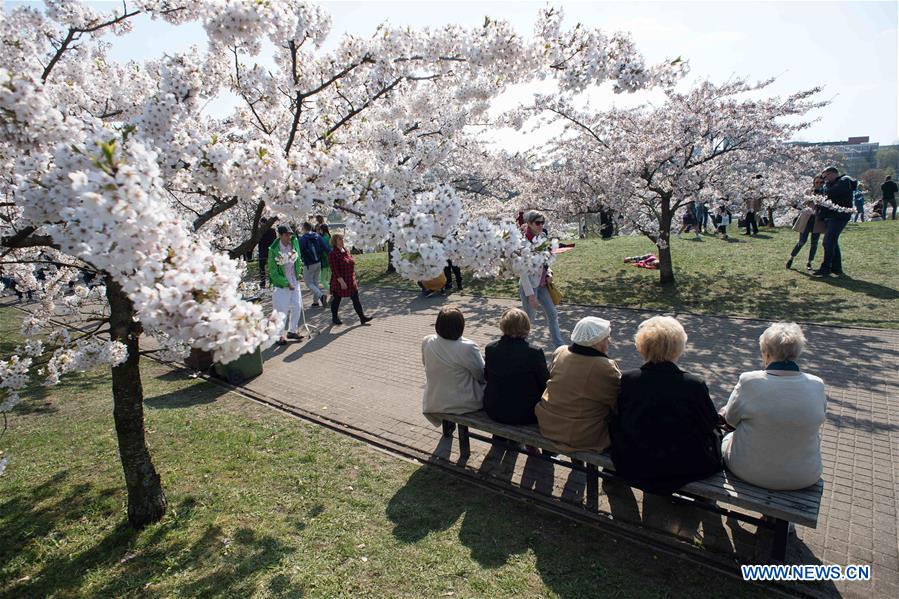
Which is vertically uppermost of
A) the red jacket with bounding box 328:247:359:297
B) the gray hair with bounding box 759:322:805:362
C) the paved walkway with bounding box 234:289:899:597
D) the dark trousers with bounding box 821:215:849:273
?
the red jacket with bounding box 328:247:359:297

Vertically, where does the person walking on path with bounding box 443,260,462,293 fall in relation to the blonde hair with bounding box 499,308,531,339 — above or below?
below

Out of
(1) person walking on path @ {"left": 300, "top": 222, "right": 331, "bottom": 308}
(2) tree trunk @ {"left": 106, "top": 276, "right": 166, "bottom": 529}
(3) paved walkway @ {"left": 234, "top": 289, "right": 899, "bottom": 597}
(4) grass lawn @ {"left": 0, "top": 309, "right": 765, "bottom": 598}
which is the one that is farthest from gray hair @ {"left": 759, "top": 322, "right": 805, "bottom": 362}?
(1) person walking on path @ {"left": 300, "top": 222, "right": 331, "bottom": 308}

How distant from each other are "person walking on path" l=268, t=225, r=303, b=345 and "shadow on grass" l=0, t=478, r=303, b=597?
13.4 feet

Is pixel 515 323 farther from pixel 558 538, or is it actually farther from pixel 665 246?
pixel 665 246

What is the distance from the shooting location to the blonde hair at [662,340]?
3.22 m

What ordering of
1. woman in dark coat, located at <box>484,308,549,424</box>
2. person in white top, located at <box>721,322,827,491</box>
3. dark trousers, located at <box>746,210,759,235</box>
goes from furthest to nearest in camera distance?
dark trousers, located at <box>746,210,759,235</box> < woman in dark coat, located at <box>484,308,549,424</box> < person in white top, located at <box>721,322,827,491</box>

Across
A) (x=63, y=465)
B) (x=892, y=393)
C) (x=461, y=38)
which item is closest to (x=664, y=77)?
(x=461, y=38)

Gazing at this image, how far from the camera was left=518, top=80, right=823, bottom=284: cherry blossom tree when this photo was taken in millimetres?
9906

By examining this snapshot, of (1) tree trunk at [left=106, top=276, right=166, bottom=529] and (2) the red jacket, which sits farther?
(2) the red jacket

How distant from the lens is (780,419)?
9.85ft

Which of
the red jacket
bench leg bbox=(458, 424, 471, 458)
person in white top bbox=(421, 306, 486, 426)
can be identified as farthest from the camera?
the red jacket

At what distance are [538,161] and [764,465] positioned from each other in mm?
11976

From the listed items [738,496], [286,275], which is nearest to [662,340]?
[738,496]

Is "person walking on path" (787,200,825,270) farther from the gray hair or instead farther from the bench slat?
the bench slat
